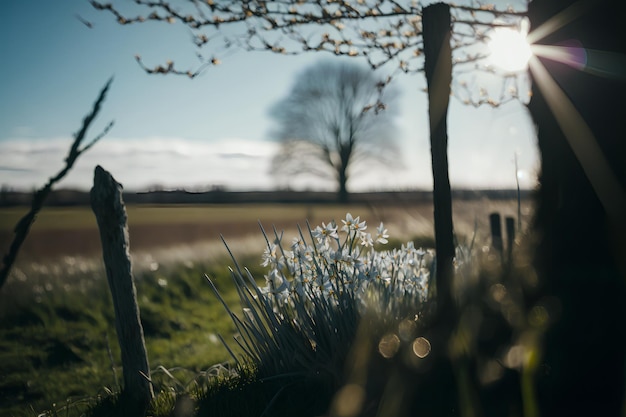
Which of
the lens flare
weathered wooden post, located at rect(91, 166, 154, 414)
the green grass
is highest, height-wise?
the lens flare

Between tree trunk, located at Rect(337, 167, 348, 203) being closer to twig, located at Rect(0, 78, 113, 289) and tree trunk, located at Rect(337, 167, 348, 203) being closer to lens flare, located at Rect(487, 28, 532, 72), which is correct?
lens flare, located at Rect(487, 28, 532, 72)

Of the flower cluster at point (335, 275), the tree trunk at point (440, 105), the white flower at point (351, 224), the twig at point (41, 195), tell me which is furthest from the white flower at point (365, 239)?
the twig at point (41, 195)

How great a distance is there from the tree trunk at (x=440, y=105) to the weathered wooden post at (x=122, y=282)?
Result: 2.27 m

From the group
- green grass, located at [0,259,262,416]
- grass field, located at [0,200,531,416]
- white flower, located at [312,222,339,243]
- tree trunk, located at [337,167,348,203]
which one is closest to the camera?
white flower, located at [312,222,339,243]

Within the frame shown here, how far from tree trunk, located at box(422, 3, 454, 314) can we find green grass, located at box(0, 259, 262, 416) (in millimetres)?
3276

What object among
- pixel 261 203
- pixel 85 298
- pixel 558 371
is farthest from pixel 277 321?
pixel 261 203

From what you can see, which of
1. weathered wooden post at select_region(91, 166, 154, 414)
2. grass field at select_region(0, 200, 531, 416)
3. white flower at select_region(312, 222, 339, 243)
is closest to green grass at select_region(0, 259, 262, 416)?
grass field at select_region(0, 200, 531, 416)

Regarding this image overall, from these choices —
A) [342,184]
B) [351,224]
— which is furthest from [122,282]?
[342,184]

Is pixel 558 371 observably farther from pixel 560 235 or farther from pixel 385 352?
pixel 385 352

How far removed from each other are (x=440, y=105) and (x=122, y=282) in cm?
263

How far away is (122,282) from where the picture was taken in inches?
161

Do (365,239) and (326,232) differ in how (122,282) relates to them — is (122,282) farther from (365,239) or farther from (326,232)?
(365,239)

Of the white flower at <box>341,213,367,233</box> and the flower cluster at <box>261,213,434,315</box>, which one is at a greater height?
the white flower at <box>341,213,367,233</box>

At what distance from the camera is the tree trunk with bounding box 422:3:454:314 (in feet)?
12.1
